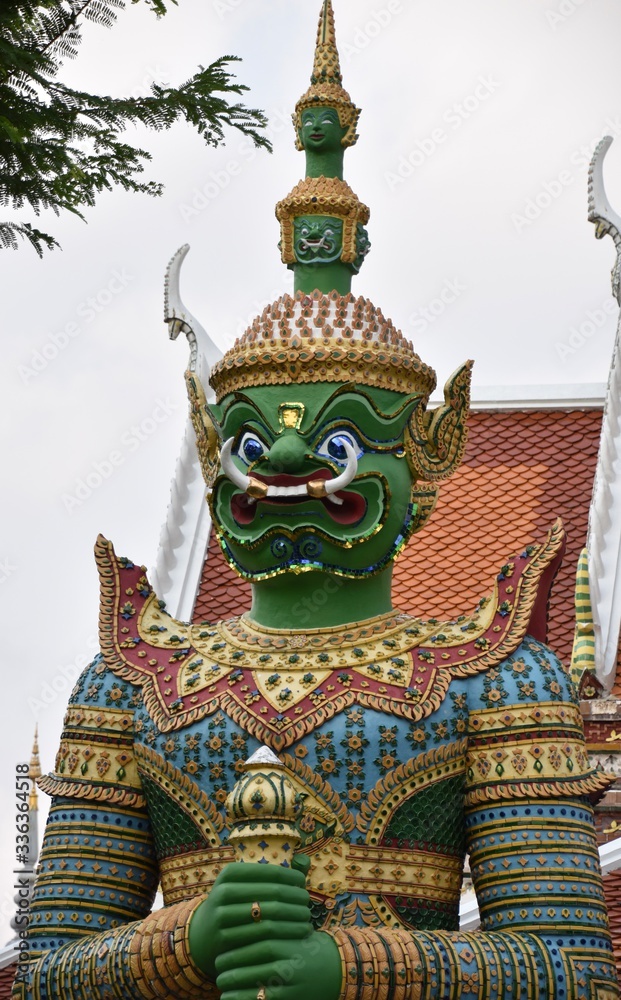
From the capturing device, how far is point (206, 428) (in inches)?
318

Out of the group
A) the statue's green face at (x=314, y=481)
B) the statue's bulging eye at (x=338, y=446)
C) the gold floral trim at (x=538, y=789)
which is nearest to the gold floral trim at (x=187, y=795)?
the statue's green face at (x=314, y=481)

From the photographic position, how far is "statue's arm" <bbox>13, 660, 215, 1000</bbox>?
7.10 m

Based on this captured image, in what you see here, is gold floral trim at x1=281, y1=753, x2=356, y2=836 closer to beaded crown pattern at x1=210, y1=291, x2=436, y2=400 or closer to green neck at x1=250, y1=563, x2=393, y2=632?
green neck at x1=250, y1=563, x2=393, y2=632

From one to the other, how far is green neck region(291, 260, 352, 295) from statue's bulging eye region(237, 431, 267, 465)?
0.75 meters

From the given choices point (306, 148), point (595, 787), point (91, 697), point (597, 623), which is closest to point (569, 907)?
point (595, 787)

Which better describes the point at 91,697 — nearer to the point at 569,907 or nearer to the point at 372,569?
the point at 372,569

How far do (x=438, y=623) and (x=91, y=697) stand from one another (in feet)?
4.45

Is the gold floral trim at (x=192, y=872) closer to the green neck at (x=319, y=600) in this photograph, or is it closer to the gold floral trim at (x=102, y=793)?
the gold floral trim at (x=102, y=793)

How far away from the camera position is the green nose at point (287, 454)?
7.48 m

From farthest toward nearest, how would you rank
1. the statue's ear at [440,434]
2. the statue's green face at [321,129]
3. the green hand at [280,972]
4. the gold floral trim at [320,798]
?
1. the statue's green face at [321,129]
2. the statue's ear at [440,434]
3. the gold floral trim at [320,798]
4. the green hand at [280,972]

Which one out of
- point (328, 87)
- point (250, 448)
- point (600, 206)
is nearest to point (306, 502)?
point (250, 448)

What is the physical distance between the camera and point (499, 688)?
293 inches

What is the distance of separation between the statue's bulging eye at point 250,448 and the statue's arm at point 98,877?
0.98 m

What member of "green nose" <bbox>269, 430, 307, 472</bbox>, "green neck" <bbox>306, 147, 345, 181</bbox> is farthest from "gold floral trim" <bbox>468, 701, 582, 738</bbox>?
"green neck" <bbox>306, 147, 345, 181</bbox>
